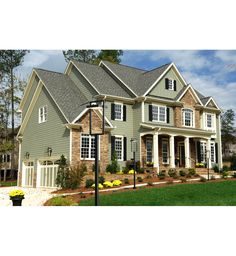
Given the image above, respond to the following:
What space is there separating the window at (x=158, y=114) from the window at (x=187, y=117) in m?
1.42

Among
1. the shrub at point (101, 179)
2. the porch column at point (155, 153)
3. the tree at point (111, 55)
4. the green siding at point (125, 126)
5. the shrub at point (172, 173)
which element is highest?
the tree at point (111, 55)

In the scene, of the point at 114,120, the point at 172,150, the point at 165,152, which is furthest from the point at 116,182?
the point at 165,152

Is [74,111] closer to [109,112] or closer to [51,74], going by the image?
[109,112]

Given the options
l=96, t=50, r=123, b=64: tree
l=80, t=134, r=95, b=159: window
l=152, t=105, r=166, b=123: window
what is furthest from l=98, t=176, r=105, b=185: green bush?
l=96, t=50, r=123, b=64: tree

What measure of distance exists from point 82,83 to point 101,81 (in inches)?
41.5

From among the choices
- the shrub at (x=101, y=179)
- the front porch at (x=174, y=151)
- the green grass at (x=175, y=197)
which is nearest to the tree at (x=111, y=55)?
the front porch at (x=174, y=151)

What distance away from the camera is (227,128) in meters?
24.1

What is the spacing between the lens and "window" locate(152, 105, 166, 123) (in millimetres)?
19938

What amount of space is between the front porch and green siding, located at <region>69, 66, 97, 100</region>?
355cm

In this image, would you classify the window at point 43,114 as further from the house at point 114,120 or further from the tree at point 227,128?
the tree at point 227,128

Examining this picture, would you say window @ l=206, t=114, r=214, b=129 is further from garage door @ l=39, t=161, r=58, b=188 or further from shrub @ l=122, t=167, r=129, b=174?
garage door @ l=39, t=161, r=58, b=188

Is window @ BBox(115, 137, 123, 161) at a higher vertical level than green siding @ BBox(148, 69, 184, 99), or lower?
lower

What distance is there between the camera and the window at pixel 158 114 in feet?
65.4
